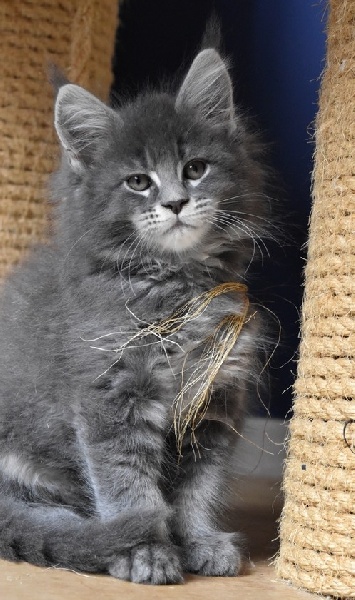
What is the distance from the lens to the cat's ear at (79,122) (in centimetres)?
190

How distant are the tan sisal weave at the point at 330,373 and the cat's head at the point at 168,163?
214 mm

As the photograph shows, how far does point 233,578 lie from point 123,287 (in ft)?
2.07

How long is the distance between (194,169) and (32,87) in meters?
0.86

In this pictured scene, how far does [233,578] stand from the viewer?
1.75 metres

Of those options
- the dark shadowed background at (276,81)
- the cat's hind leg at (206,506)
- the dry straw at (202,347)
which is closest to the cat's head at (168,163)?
the dry straw at (202,347)

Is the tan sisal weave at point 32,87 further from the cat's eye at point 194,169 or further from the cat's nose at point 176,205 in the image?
the cat's nose at point 176,205

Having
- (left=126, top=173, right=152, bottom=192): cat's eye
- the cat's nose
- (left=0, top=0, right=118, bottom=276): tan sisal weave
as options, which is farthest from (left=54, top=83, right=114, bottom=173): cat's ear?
(left=0, top=0, right=118, bottom=276): tan sisal weave

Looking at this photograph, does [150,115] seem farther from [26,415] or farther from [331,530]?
[331,530]

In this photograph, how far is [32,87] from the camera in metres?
2.51

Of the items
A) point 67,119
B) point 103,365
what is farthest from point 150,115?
point 103,365

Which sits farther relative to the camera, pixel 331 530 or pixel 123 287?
pixel 123 287

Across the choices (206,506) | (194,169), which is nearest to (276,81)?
(194,169)

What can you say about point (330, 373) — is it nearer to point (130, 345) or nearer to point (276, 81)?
point (130, 345)

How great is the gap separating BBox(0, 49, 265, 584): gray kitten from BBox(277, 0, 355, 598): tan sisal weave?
0.58 ft
